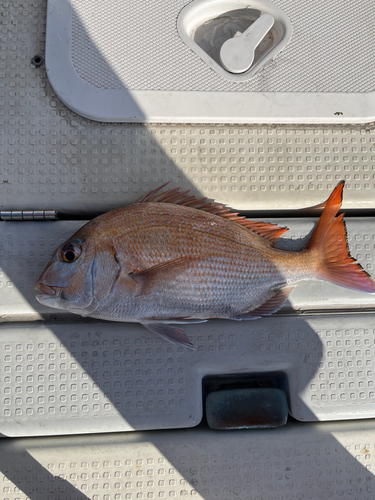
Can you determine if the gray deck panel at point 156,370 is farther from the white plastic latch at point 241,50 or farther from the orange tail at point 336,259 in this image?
the white plastic latch at point 241,50

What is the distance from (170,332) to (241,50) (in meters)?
1.35

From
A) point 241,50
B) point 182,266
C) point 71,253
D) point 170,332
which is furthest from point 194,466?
point 241,50

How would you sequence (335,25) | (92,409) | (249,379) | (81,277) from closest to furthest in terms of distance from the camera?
(81,277), (92,409), (249,379), (335,25)

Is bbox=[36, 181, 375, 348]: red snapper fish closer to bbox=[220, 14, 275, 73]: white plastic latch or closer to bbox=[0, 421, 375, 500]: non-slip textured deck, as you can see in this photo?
bbox=[0, 421, 375, 500]: non-slip textured deck

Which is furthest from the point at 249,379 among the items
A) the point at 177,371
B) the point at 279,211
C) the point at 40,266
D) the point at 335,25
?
the point at 335,25

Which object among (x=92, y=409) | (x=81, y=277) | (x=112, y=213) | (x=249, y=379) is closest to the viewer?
(x=81, y=277)

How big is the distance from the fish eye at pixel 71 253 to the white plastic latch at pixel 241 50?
1116 mm

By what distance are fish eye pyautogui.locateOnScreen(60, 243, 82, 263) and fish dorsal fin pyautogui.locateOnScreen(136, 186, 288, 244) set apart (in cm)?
32

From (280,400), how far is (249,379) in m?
0.17

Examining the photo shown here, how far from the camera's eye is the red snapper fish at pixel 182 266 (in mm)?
1266

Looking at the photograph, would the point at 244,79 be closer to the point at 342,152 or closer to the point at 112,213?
the point at 342,152

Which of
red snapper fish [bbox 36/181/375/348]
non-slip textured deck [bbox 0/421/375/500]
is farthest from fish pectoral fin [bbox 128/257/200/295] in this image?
non-slip textured deck [bbox 0/421/375/500]

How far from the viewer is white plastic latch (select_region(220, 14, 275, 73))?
1643 millimetres

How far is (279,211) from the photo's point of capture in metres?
1.63
